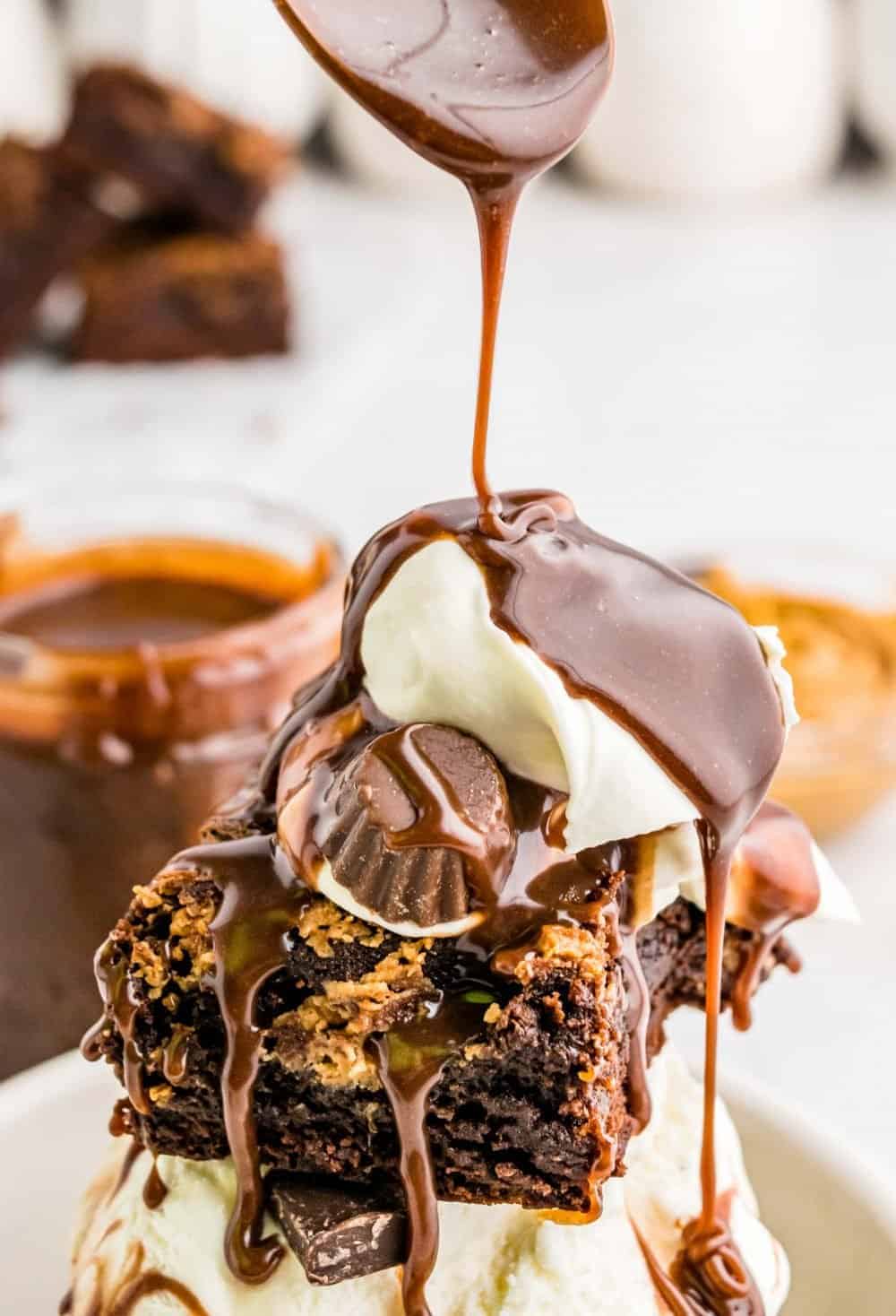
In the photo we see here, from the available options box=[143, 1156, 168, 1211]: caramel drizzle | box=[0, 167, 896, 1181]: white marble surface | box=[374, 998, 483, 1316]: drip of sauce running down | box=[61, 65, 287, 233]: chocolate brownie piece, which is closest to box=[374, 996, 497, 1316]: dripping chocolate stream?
box=[374, 998, 483, 1316]: drip of sauce running down

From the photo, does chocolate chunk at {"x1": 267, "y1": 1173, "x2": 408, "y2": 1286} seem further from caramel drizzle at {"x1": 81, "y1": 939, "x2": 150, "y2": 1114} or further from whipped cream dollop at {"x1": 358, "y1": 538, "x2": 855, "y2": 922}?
whipped cream dollop at {"x1": 358, "y1": 538, "x2": 855, "y2": 922}

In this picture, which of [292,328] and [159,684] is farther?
[292,328]

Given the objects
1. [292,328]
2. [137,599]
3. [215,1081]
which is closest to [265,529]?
[137,599]

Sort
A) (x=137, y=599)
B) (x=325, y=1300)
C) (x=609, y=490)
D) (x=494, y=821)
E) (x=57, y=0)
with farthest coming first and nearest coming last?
1. (x=57, y=0)
2. (x=609, y=490)
3. (x=137, y=599)
4. (x=325, y=1300)
5. (x=494, y=821)

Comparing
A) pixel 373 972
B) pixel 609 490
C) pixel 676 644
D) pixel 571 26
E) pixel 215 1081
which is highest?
pixel 571 26

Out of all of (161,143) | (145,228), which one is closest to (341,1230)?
(161,143)

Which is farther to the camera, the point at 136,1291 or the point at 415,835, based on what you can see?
the point at 136,1291

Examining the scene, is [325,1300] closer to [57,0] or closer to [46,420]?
[46,420]

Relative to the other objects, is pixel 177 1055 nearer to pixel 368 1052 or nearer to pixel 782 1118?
pixel 368 1052
